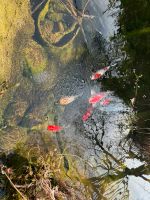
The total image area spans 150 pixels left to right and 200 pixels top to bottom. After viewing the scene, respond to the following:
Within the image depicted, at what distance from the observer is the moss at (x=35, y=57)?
4.27m

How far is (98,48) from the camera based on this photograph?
4.43 meters

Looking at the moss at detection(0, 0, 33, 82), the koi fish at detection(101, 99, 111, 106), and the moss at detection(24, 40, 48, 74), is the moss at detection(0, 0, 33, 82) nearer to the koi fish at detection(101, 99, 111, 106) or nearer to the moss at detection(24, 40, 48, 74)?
the moss at detection(24, 40, 48, 74)

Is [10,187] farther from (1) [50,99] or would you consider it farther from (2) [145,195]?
(2) [145,195]

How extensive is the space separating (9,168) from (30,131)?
49 cm

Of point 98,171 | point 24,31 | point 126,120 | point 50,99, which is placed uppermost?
point 24,31

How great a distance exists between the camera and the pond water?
4293mm

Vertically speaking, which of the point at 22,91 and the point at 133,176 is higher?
the point at 22,91

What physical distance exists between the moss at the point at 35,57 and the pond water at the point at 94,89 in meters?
0.01

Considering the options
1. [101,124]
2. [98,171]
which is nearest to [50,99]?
[101,124]

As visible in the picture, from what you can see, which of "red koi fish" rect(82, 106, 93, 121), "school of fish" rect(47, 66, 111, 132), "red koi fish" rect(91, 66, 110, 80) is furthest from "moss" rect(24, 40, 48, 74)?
"red koi fish" rect(82, 106, 93, 121)

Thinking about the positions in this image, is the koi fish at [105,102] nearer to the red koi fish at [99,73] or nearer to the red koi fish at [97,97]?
the red koi fish at [97,97]

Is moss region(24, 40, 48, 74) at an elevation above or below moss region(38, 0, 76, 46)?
below

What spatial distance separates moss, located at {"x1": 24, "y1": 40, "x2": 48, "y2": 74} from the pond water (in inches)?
0.4

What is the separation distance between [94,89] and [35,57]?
794 mm
